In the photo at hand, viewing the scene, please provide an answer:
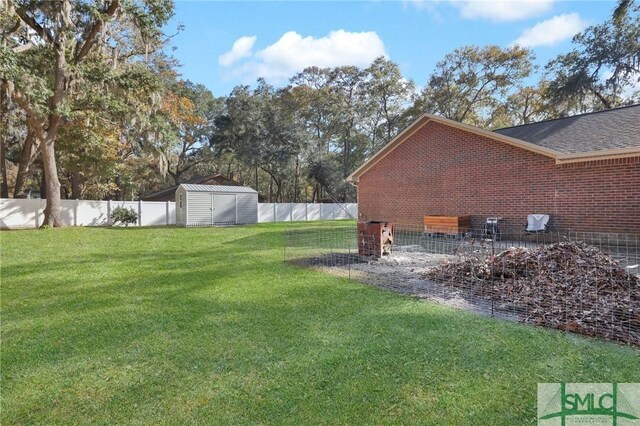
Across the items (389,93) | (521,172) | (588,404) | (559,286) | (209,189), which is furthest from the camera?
(389,93)

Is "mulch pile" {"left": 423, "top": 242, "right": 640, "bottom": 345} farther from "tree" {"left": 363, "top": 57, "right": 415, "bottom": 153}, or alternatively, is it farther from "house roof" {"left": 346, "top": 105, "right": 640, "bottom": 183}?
"tree" {"left": 363, "top": 57, "right": 415, "bottom": 153}

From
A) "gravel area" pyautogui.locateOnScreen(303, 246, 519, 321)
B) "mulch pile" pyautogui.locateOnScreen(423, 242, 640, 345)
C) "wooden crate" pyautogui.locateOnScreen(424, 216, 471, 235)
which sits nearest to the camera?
"mulch pile" pyautogui.locateOnScreen(423, 242, 640, 345)

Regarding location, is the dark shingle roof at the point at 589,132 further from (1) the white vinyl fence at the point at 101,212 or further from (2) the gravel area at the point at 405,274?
(1) the white vinyl fence at the point at 101,212

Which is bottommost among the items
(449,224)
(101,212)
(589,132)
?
(449,224)

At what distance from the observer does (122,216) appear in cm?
1792

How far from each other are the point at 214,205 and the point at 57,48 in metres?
8.99

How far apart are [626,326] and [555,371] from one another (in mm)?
1502

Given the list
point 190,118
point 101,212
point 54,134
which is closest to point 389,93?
point 190,118

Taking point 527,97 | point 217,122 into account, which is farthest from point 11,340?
point 527,97

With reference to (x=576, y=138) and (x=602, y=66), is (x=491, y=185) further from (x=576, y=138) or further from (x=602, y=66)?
(x=602, y=66)

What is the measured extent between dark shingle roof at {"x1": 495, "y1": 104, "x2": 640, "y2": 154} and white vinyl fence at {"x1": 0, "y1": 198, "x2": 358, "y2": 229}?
15.7m

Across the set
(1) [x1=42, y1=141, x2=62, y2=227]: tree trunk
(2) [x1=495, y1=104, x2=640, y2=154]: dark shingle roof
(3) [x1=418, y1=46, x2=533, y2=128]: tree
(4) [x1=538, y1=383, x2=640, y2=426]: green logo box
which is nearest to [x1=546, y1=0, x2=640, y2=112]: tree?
(3) [x1=418, y1=46, x2=533, y2=128]: tree

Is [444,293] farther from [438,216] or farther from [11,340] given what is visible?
[438,216]

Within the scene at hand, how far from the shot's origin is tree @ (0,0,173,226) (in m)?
12.5
